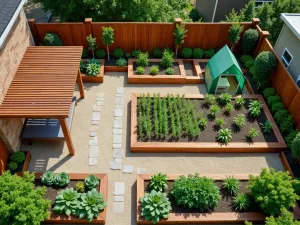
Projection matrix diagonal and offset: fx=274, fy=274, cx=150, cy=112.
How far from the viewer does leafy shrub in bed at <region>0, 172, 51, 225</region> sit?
26.4 feet

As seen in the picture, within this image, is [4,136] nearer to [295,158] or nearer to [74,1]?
[74,1]

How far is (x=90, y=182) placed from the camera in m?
10.2

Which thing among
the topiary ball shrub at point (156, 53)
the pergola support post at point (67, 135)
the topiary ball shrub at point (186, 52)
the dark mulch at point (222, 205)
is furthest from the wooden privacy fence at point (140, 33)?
the dark mulch at point (222, 205)

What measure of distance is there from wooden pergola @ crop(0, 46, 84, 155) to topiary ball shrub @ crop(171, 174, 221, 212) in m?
4.72

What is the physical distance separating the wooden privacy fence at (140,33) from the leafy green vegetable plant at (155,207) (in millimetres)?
9333

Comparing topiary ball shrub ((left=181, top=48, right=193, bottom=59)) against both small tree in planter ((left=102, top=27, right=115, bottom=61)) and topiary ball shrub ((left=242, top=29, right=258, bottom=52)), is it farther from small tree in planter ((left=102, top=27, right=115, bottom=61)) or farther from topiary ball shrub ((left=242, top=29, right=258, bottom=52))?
small tree in planter ((left=102, top=27, right=115, bottom=61))

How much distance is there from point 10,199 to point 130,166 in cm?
462

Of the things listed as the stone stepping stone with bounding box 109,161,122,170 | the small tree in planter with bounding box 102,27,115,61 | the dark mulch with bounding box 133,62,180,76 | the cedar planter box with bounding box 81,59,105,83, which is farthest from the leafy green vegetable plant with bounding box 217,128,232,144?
the small tree in planter with bounding box 102,27,115,61

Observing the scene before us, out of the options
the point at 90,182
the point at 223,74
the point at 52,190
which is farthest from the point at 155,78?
the point at 52,190

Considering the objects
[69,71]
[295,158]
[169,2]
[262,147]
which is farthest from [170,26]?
[295,158]

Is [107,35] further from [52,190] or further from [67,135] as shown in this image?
[52,190]

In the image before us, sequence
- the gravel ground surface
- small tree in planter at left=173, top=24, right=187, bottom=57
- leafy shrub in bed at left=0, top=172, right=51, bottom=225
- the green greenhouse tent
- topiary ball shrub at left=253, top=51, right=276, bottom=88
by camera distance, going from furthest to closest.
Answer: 1. small tree in planter at left=173, top=24, right=187, bottom=57
2. topiary ball shrub at left=253, top=51, right=276, bottom=88
3. the green greenhouse tent
4. the gravel ground surface
5. leafy shrub in bed at left=0, top=172, right=51, bottom=225

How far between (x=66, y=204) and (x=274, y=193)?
692 centimetres

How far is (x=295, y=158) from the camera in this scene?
11.6 metres
